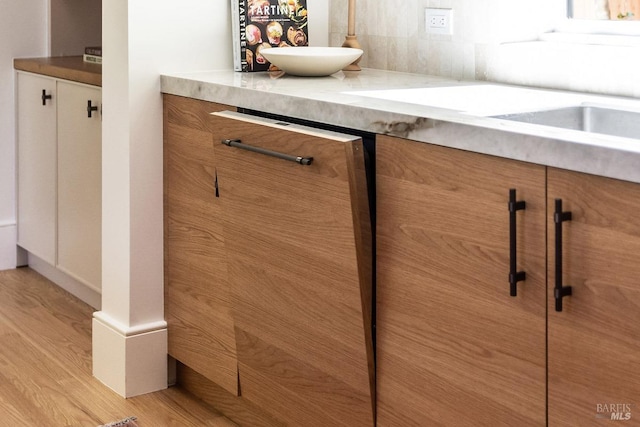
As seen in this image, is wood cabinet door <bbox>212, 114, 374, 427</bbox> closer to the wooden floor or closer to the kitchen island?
the kitchen island

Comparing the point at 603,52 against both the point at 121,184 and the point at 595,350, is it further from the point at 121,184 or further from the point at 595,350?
the point at 121,184

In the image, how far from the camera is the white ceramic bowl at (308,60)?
8.15 feet

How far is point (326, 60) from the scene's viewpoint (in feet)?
8.20

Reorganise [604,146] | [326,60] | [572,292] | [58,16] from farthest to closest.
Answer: [58,16] < [326,60] < [572,292] < [604,146]

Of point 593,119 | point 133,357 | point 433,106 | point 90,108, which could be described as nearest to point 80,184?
point 90,108

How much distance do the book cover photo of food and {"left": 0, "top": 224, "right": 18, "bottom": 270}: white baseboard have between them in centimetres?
173

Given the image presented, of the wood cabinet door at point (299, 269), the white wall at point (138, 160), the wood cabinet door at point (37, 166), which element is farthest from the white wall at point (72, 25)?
the wood cabinet door at point (299, 269)

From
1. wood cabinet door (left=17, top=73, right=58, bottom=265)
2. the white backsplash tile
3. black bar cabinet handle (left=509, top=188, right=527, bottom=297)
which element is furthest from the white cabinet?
black bar cabinet handle (left=509, top=188, right=527, bottom=297)

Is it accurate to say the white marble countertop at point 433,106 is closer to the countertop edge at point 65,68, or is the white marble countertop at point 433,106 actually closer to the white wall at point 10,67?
the countertop edge at point 65,68

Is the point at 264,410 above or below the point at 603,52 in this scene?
below

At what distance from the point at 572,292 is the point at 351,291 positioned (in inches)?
20.7

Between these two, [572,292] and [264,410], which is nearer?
[572,292]

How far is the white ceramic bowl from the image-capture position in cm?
248

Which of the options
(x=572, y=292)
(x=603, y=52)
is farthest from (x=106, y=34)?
(x=572, y=292)
